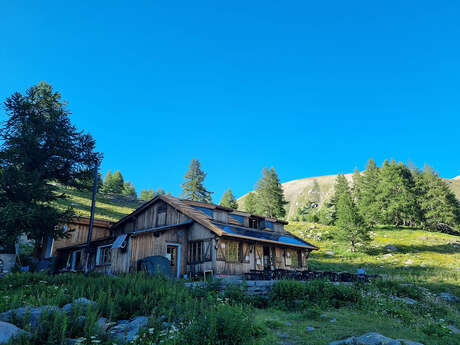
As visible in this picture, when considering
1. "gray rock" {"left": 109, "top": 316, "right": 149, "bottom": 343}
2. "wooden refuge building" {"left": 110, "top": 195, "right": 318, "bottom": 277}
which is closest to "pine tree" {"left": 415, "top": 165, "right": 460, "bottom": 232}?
"wooden refuge building" {"left": 110, "top": 195, "right": 318, "bottom": 277}

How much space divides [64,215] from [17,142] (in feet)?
18.3

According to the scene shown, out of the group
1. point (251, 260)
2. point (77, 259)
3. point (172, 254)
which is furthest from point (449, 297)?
point (77, 259)

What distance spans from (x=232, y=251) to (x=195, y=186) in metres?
37.0

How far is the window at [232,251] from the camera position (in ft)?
67.5

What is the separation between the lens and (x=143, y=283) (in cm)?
1127

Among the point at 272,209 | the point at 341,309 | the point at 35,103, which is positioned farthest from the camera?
the point at 272,209

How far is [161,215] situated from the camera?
80.1 ft

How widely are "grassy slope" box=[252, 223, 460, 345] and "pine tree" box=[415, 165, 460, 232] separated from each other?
6715mm

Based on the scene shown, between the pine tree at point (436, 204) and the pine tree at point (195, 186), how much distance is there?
41.0m

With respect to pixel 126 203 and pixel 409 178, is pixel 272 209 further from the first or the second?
pixel 126 203

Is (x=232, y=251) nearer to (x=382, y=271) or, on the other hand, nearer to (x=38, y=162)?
(x=38, y=162)

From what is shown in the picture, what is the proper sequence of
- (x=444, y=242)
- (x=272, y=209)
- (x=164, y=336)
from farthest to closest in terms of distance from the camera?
(x=272, y=209) < (x=444, y=242) < (x=164, y=336)

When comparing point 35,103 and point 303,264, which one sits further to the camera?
point 303,264

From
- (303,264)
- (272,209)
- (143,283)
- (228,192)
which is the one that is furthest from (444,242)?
(143,283)
